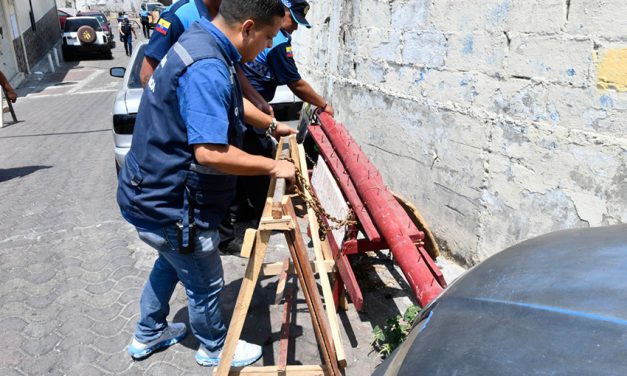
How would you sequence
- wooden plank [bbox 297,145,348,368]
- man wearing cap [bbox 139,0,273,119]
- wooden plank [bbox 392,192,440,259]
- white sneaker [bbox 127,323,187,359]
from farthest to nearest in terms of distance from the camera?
man wearing cap [bbox 139,0,273,119]
wooden plank [bbox 392,192,440,259]
white sneaker [bbox 127,323,187,359]
wooden plank [bbox 297,145,348,368]

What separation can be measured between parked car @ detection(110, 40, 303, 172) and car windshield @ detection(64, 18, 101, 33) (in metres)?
20.9

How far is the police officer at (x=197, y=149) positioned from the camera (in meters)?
1.98

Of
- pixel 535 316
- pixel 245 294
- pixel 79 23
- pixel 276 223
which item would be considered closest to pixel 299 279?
pixel 245 294

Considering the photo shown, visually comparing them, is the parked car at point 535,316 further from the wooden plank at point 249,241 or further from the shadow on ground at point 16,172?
the shadow on ground at point 16,172

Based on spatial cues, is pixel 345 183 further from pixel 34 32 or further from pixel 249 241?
pixel 34 32

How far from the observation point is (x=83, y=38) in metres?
22.7

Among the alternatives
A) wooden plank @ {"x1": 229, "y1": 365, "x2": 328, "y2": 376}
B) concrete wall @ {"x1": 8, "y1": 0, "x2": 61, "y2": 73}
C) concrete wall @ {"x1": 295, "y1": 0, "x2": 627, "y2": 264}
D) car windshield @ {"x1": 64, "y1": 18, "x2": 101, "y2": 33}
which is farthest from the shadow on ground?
car windshield @ {"x1": 64, "y1": 18, "x2": 101, "y2": 33}

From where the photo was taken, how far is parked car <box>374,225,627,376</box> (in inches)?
46.6

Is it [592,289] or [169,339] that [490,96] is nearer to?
[592,289]

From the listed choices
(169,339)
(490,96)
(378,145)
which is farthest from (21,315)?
(490,96)

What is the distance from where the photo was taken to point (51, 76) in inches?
747

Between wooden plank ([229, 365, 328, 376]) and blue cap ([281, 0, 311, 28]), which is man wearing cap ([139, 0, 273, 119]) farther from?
wooden plank ([229, 365, 328, 376])

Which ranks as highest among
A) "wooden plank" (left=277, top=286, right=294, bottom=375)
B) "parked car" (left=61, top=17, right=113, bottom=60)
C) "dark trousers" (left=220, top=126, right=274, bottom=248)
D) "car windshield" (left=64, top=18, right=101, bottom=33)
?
"car windshield" (left=64, top=18, right=101, bottom=33)

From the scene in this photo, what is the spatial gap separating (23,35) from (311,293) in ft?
71.2
